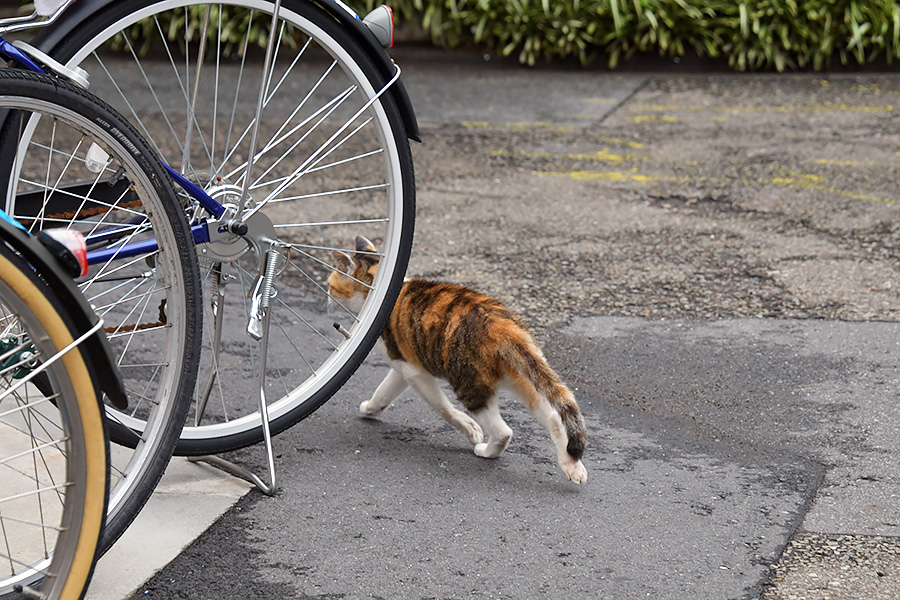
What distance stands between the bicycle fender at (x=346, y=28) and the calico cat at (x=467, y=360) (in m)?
0.47

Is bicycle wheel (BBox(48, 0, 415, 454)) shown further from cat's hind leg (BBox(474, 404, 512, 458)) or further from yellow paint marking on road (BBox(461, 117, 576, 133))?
yellow paint marking on road (BBox(461, 117, 576, 133))

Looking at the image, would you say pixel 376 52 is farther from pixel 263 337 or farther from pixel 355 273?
pixel 263 337

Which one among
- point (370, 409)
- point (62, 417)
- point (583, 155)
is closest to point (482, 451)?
point (370, 409)

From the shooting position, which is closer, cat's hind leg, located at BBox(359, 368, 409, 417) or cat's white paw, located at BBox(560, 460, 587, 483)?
cat's white paw, located at BBox(560, 460, 587, 483)

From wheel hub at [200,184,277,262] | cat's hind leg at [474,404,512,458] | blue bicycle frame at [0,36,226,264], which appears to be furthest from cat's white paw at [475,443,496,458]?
blue bicycle frame at [0,36,226,264]

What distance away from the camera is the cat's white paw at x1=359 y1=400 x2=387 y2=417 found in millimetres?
3336

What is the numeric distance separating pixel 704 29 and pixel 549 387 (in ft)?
22.1

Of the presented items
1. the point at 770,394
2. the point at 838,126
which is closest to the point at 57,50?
the point at 770,394

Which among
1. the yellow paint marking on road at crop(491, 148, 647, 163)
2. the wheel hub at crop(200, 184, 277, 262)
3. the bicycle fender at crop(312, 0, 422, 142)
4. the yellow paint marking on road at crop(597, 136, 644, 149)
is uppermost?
the bicycle fender at crop(312, 0, 422, 142)

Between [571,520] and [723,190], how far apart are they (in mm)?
3412

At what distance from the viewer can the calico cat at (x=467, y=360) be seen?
285 centimetres

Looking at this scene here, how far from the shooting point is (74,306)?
6.14 feet

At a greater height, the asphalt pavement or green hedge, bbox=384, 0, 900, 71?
green hedge, bbox=384, 0, 900, 71

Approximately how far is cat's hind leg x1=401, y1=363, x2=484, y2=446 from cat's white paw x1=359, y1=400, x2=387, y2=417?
207 millimetres
